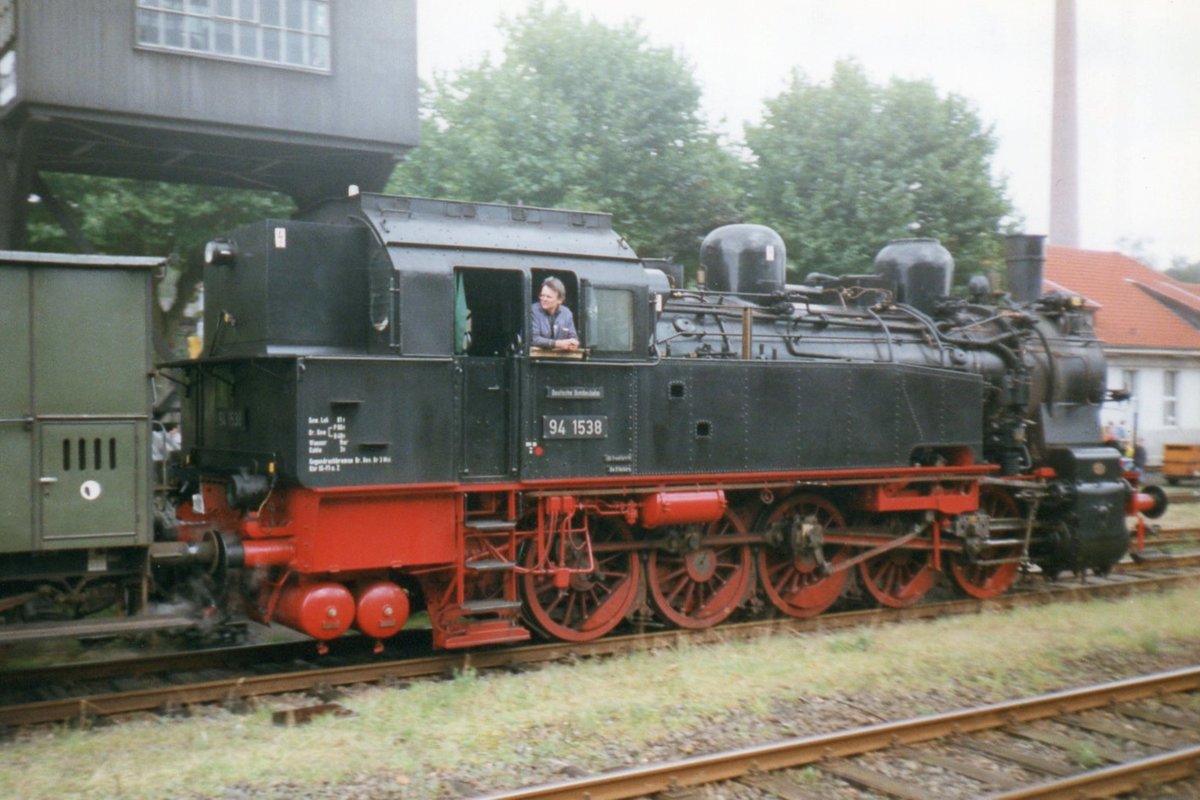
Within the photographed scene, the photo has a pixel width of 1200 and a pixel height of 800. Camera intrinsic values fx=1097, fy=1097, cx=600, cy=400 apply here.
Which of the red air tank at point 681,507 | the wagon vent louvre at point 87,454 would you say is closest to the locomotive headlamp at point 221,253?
the wagon vent louvre at point 87,454

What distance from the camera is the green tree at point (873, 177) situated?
71.6 ft

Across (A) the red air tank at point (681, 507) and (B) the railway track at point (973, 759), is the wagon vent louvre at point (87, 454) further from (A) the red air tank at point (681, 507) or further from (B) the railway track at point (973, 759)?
(A) the red air tank at point (681, 507)

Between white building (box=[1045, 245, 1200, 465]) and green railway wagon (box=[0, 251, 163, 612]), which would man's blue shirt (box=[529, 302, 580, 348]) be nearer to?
green railway wagon (box=[0, 251, 163, 612])

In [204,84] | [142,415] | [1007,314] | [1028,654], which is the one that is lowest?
[1028,654]

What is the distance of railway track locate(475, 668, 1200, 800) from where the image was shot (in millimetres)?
5941

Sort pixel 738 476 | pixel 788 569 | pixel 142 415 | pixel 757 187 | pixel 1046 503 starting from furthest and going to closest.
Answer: pixel 757 187 < pixel 1046 503 < pixel 788 569 < pixel 738 476 < pixel 142 415

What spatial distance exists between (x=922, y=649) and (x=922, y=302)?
16.3ft

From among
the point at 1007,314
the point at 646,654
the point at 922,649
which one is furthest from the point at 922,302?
the point at 646,654

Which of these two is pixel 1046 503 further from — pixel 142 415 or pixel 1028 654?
pixel 142 415

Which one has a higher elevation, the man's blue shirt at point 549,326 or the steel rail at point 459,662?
the man's blue shirt at point 549,326

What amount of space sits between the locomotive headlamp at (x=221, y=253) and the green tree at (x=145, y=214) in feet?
20.8

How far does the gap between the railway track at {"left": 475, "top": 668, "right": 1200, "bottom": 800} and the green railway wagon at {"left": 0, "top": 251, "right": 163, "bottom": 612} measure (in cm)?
332

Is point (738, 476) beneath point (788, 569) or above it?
above

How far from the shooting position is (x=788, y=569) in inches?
424
